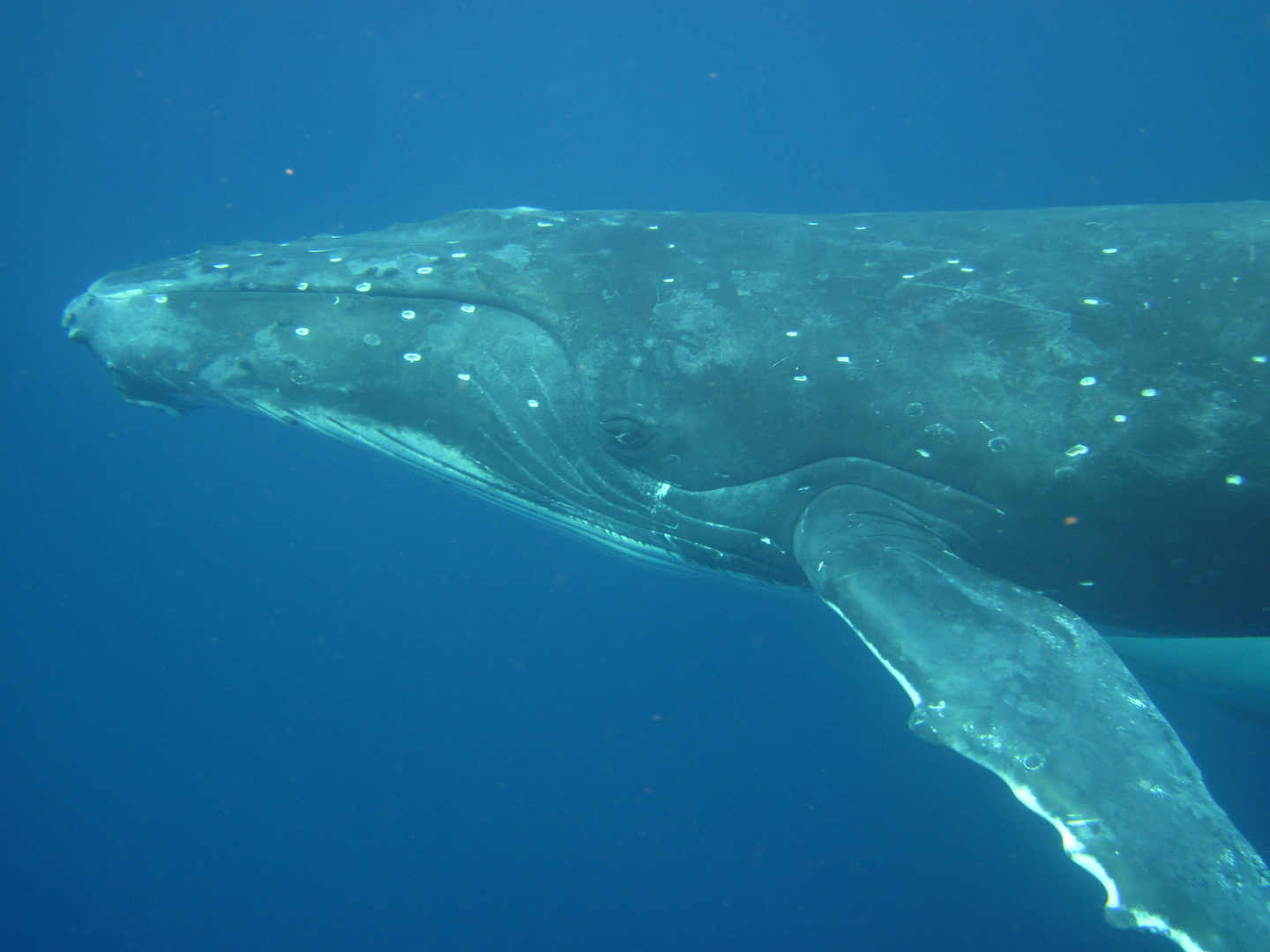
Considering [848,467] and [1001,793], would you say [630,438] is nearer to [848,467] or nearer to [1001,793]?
[848,467]

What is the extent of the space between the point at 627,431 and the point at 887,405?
189 centimetres

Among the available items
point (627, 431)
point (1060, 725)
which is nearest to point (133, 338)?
point (627, 431)

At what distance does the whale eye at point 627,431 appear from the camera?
5.16 metres

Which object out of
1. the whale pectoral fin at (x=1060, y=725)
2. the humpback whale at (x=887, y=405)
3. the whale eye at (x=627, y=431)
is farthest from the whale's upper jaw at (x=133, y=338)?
the whale pectoral fin at (x=1060, y=725)

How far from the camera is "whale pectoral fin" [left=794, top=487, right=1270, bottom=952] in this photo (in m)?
3.02

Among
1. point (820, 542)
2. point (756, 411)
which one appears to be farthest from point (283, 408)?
point (820, 542)

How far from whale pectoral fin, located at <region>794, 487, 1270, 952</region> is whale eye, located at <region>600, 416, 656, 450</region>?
152 centimetres

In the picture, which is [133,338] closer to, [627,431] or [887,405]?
[627,431]

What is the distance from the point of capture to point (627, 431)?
5184mm

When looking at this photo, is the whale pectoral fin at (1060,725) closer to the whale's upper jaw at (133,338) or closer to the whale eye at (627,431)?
the whale eye at (627,431)

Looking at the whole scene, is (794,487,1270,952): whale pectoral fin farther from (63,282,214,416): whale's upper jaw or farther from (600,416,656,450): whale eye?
(63,282,214,416): whale's upper jaw

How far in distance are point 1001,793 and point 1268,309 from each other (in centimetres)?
1319

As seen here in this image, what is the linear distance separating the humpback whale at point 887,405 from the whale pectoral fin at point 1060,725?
0.05 feet

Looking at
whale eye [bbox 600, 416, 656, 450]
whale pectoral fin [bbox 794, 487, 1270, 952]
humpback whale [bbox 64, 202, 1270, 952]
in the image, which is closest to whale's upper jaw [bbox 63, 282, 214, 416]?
humpback whale [bbox 64, 202, 1270, 952]
